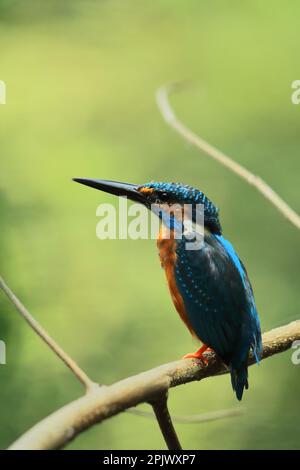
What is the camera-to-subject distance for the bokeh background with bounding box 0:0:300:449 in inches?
103

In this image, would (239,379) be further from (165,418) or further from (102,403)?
(102,403)

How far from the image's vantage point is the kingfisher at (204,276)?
5.14ft

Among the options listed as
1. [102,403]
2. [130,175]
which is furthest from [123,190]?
[130,175]

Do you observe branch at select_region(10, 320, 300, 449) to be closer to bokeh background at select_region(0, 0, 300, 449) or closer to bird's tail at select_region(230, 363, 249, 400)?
bird's tail at select_region(230, 363, 249, 400)

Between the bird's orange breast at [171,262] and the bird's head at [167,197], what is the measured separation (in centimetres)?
7

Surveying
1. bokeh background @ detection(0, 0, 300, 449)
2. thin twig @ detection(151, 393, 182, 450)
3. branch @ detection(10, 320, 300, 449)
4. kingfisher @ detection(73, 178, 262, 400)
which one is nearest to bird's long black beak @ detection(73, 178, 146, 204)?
kingfisher @ detection(73, 178, 262, 400)

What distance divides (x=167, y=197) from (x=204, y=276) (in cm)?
21

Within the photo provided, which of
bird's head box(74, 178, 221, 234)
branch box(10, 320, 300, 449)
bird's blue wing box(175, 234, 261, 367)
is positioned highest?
bird's head box(74, 178, 221, 234)

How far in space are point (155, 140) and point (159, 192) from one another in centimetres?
142

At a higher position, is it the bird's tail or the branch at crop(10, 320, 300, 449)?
the branch at crop(10, 320, 300, 449)

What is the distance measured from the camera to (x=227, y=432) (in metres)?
2.54

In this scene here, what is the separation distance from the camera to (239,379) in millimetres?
1547

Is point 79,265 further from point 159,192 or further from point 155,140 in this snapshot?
point 159,192

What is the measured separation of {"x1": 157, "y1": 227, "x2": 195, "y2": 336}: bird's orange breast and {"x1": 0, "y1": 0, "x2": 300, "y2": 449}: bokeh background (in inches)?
37.0
